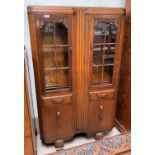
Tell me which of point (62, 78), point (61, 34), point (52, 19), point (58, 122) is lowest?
point (58, 122)

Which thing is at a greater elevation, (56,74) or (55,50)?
(55,50)

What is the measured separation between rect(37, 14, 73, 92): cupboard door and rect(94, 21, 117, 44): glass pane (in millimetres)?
276

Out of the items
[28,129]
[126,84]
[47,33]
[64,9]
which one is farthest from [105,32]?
[28,129]

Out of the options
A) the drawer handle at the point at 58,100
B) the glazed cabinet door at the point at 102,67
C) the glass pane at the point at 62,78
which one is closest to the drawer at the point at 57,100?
the drawer handle at the point at 58,100

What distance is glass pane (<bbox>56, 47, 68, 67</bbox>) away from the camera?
5.42ft

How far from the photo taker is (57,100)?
1.73 metres

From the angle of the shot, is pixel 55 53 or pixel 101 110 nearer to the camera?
pixel 55 53

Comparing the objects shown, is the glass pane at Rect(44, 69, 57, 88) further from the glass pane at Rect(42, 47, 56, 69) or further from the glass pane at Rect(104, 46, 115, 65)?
the glass pane at Rect(104, 46, 115, 65)

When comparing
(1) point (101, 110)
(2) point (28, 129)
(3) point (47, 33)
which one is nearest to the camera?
(2) point (28, 129)

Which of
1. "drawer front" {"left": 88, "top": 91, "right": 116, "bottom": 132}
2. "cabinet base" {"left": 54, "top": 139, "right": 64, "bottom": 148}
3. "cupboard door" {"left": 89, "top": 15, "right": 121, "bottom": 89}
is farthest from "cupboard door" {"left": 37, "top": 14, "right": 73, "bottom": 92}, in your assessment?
"cabinet base" {"left": 54, "top": 139, "right": 64, "bottom": 148}

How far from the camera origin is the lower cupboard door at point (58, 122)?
176 cm

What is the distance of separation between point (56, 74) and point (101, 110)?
0.66 metres

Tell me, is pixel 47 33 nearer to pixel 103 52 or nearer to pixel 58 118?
pixel 103 52
